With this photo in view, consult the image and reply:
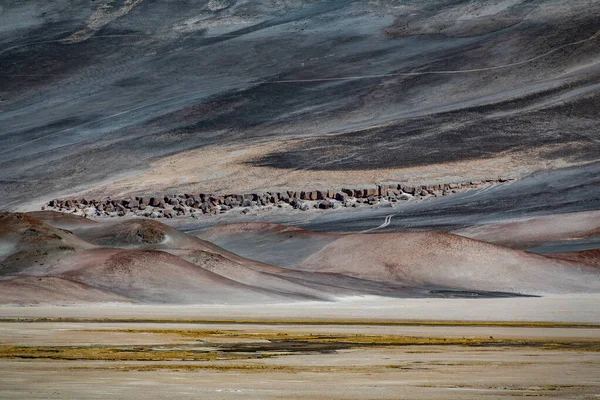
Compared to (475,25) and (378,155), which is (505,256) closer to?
(378,155)

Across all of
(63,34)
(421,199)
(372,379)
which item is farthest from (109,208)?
(372,379)

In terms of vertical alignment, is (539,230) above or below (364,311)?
below

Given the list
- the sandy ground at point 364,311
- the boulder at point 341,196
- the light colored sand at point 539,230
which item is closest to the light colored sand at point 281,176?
the boulder at point 341,196

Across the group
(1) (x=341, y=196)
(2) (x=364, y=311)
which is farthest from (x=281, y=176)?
(2) (x=364, y=311)

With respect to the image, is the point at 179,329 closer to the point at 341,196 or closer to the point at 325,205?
the point at 325,205

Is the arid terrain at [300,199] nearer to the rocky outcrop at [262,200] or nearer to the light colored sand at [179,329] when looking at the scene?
the light colored sand at [179,329]

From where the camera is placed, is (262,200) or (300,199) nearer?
(300,199)
